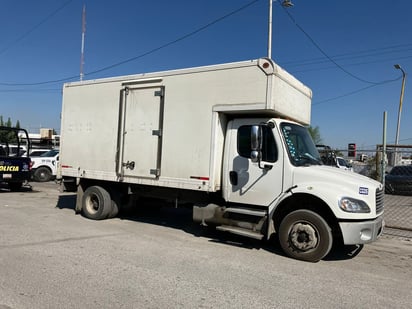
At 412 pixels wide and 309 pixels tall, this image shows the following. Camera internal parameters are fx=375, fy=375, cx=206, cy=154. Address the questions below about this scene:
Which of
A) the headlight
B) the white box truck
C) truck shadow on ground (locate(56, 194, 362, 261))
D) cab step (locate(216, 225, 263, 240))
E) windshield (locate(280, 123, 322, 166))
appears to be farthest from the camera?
truck shadow on ground (locate(56, 194, 362, 261))

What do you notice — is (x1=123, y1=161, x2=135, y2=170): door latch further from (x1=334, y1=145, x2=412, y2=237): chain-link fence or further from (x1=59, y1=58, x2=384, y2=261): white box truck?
(x1=334, y1=145, x2=412, y2=237): chain-link fence

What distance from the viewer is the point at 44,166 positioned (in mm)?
19828

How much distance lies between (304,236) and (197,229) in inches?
113

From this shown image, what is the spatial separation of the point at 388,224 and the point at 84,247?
293 inches

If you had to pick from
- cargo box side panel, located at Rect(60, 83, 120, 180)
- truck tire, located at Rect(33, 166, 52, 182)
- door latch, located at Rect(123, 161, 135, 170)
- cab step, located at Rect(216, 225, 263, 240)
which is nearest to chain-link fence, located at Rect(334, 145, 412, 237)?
cab step, located at Rect(216, 225, 263, 240)

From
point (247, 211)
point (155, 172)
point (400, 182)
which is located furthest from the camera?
point (400, 182)

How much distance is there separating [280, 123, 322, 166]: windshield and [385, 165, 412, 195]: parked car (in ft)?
33.2

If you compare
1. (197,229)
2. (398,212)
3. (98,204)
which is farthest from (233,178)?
(398,212)

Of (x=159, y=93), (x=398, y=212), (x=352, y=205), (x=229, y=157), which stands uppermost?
(x=159, y=93)

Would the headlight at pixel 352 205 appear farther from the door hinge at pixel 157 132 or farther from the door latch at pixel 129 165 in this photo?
the door latch at pixel 129 165

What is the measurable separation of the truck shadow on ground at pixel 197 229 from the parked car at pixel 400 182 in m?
9.63

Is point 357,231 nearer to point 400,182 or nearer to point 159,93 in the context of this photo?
point 159,93

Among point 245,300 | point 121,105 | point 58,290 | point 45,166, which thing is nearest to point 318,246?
point 245,300

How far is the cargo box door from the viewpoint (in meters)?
7.82
